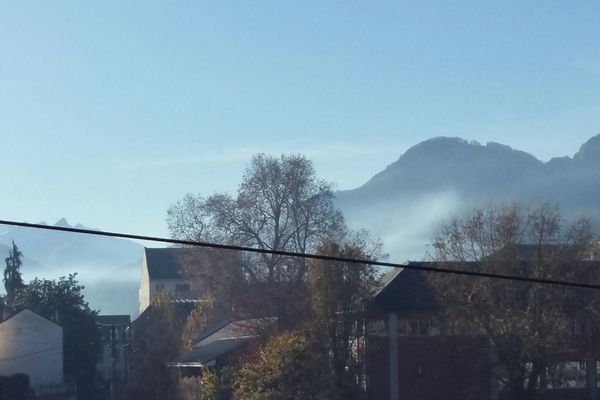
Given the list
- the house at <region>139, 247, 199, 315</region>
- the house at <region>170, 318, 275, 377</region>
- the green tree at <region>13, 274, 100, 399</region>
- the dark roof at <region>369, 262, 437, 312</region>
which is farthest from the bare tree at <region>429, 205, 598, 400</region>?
the house at <region>139, 247, 199, 315</region>

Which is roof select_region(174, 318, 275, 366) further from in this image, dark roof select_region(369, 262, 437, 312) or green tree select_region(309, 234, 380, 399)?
green tree select_region(309, 234, 380, 399)

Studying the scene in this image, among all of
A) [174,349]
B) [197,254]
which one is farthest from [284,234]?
[174,349]

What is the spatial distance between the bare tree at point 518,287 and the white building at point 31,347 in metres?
30.9

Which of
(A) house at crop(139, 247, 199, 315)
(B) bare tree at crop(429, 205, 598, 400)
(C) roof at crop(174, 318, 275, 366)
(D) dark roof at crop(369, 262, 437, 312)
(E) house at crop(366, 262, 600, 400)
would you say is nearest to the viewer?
(B) bare tree at crop(429, 205, 598, 400)

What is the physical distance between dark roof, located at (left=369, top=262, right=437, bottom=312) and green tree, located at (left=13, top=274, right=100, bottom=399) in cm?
Result: 2853

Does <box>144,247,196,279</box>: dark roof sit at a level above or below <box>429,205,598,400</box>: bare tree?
above

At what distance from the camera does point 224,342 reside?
192 ft

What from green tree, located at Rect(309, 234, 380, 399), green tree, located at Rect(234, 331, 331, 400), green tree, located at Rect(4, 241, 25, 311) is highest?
green tree, located at Rect(4, 241, 25, 311)

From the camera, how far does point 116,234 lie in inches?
531

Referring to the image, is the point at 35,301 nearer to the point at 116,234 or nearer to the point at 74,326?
the point at 74,326

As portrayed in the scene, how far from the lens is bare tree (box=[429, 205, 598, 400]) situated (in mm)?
43938

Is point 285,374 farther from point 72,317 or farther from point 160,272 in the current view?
point 160,272

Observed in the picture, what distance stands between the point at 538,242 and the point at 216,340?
2245cm

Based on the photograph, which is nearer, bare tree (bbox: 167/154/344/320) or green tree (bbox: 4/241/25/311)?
bare tree (bbox: 167/154/344/320)
